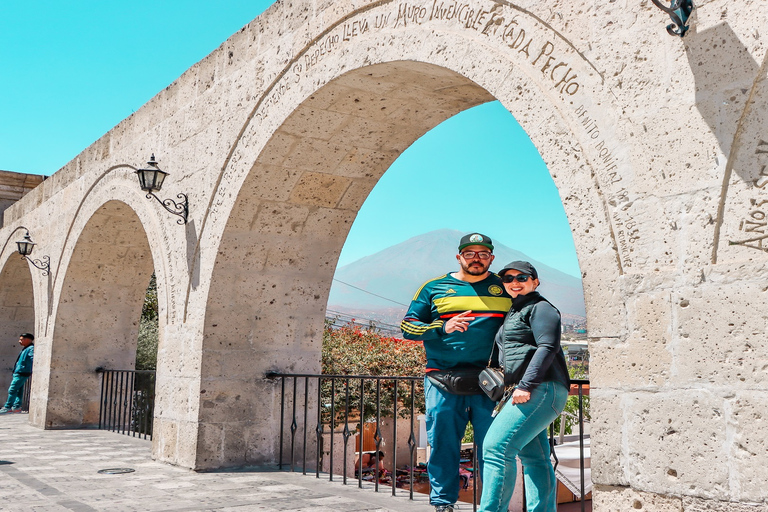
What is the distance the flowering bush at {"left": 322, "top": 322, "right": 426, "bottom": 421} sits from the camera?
1280 centimetres

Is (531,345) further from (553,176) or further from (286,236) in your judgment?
(286,236)

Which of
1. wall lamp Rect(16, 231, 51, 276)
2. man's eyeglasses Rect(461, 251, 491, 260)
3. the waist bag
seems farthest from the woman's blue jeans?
wall lamp Rect(16, 231, 51, 276)

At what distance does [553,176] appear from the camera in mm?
2971

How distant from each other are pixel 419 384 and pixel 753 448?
46.4 ft

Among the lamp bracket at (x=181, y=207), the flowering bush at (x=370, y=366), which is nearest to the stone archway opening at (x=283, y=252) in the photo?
the lamp bracket at (x=181, y=207)

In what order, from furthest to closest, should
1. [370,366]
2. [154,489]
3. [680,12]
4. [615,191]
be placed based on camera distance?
[370,366]
[154,489]
[615,191]
[680,12]

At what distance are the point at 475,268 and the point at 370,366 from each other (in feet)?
33.1

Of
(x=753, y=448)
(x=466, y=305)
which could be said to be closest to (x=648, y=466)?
(x=753, y=448)

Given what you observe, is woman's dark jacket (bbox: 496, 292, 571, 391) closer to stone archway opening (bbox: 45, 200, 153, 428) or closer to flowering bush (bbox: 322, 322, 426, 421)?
stone archway opening (bbox: 45, 200, 153, 428)

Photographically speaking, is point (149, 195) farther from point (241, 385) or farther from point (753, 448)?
point (753, 448)

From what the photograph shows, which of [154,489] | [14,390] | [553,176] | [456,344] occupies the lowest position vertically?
[154,489]

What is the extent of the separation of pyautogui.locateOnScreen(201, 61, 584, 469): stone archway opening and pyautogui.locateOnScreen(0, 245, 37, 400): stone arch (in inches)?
333

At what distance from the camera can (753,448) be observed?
7.61 feet

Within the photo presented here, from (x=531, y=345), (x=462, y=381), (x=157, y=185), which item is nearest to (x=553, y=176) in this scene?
(x=531, y=345)
